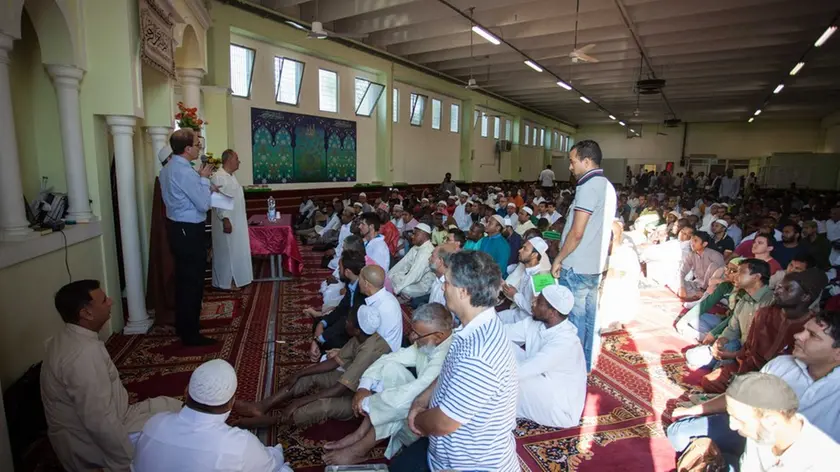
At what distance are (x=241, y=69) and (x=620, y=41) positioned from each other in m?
7.93

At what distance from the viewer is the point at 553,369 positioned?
2.88 meters

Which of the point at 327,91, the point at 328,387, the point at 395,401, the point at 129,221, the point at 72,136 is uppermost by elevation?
the point at 327,91

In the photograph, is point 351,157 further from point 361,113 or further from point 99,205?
point 99,205

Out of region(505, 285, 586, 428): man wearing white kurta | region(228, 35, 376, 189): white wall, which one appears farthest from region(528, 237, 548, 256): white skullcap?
region(228, 35, 376, 189): white wall

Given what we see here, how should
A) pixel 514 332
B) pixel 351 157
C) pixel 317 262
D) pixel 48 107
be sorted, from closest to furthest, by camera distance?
pixel 514 332, pixel 48 107, pixel 317 262, pixel 351 157

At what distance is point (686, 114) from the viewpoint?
2183 centimetres

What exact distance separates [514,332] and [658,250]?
391 cm

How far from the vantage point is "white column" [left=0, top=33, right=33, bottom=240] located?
279 cm

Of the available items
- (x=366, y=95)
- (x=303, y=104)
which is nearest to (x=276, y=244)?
(x=303, y=104)

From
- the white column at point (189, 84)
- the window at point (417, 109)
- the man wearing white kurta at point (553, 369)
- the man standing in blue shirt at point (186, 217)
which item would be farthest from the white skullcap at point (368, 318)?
the window at point (417, 109)

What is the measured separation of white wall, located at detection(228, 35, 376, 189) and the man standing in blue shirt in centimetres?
556

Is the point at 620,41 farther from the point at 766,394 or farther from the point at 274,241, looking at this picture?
the point at 766,394

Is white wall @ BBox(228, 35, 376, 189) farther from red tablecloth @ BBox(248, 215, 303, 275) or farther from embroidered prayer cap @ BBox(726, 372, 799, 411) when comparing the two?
embroidered prayer cap @ BBox(726, 372, 799, 411)

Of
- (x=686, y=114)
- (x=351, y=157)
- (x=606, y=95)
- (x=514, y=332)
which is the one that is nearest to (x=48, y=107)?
(x=514, y=332)
